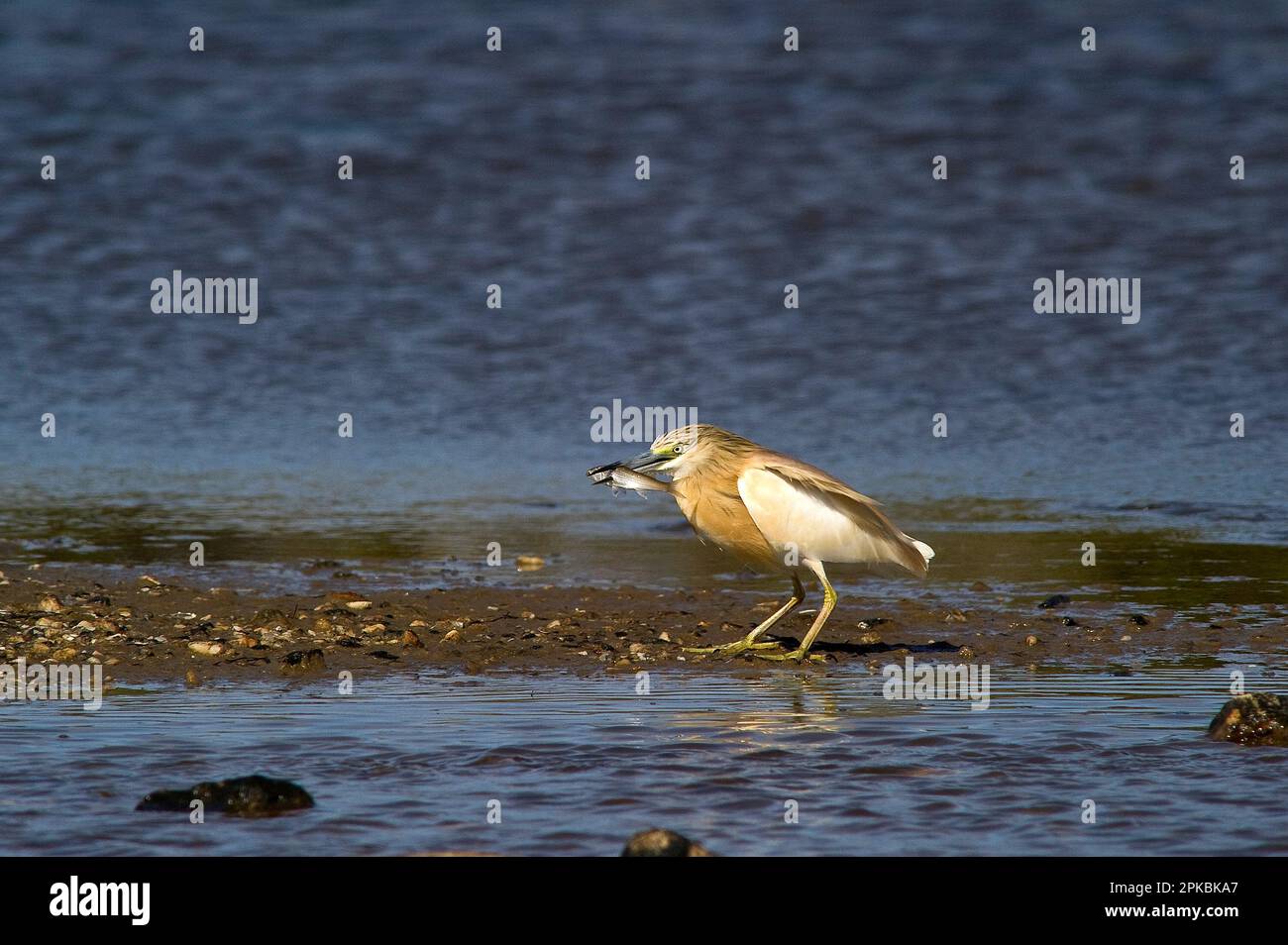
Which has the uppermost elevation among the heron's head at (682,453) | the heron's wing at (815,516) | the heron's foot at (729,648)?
the heron's head at (682,453)

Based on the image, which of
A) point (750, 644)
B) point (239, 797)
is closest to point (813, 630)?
point (750, 644)

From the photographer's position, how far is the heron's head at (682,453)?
899cm

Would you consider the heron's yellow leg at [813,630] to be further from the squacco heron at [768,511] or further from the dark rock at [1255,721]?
the dark rock at [1255,721]

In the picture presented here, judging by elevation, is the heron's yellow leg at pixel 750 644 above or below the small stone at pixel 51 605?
below

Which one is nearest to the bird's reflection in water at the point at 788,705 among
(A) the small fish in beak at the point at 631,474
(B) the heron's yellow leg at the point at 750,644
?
(B) the heron's yellow leg at the point at 750,644

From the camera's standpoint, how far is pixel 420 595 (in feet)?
31.9

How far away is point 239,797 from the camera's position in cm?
558

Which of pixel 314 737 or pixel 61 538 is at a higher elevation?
pixel 61 538

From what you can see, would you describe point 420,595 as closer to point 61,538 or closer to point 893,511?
point 61,538

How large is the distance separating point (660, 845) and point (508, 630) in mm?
4008

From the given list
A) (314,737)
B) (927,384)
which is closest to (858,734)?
(314,737)

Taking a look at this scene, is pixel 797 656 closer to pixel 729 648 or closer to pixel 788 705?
pixel 729 648

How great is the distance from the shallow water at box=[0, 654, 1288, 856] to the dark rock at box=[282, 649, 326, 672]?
308 mm

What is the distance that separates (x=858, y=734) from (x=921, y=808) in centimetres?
103
